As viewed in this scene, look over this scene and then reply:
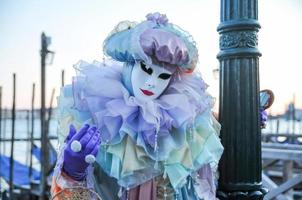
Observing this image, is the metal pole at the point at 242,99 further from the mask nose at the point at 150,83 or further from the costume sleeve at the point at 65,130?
the costume sleeve at the point at 65,130

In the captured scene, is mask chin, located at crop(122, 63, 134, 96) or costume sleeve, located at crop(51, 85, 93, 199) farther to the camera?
mask chin, located at crop(122, 63, 134, 96)

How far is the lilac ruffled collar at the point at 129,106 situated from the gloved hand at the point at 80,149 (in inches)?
5.3

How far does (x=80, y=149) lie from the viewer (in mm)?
1206

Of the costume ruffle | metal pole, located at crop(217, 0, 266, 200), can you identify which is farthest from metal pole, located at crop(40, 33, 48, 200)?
metal pole, located at crop(217, 0, 266, 200)

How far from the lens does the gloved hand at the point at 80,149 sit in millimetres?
1209

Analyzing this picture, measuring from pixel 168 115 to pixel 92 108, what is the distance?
0.27 metres

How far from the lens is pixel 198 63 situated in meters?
1.58

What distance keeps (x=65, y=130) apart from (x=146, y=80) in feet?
1.13

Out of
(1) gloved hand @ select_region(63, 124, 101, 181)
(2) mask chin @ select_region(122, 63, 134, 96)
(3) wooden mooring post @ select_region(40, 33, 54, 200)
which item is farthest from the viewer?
(3) wooden mooring post @ select_region(40, 33, 54, 200)

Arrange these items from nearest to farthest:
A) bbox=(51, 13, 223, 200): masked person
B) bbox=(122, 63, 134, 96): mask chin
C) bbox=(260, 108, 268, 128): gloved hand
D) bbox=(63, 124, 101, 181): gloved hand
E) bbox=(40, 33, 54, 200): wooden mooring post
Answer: bbox=(63, 124, 101, 181): gloved hand < bbox=(51, 13, 223, 200): masked person < bbox=(122, 63, 134, 96): mask chin < bbox=(260, 108, 268, 128): gloved hand < bbox=(40, 33, 54, 200): wooden mooring post

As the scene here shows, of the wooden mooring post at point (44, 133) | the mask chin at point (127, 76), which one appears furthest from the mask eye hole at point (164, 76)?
the wooden mooring post at point (44, 133)

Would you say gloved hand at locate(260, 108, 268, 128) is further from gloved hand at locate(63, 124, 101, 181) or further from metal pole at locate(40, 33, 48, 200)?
metal pole at locate(40, 33, 48, 200)

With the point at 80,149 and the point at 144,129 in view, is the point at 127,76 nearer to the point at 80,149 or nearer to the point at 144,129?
the point at 144,129

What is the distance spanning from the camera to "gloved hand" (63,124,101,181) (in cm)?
121
